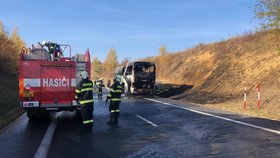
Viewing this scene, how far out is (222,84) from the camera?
105 ft

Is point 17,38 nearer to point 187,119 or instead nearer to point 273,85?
point 273,85

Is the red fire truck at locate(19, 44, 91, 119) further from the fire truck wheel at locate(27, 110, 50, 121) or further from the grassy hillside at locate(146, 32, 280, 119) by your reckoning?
the grassy hillside at locate(146, 32, 280, 119)

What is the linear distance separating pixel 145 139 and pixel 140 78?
24519 mm

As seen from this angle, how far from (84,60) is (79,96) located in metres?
2.71

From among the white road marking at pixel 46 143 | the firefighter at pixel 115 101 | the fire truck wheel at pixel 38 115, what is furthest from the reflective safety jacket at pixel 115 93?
the fire truck wheel at pixel 38 115

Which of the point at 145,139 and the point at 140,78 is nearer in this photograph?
the point at 145,139

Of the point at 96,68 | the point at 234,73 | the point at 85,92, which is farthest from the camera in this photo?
the point at 96,68

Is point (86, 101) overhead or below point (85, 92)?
below

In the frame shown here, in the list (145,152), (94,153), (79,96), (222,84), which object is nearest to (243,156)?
(145,152)

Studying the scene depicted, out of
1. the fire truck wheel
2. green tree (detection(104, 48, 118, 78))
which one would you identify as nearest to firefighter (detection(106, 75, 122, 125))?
the fire truck wheel

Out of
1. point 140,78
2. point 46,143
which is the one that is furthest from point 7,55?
point 46,143

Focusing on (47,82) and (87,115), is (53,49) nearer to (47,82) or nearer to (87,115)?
(47,82)

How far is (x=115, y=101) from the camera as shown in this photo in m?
14.5

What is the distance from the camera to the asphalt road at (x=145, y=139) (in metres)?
8.69
